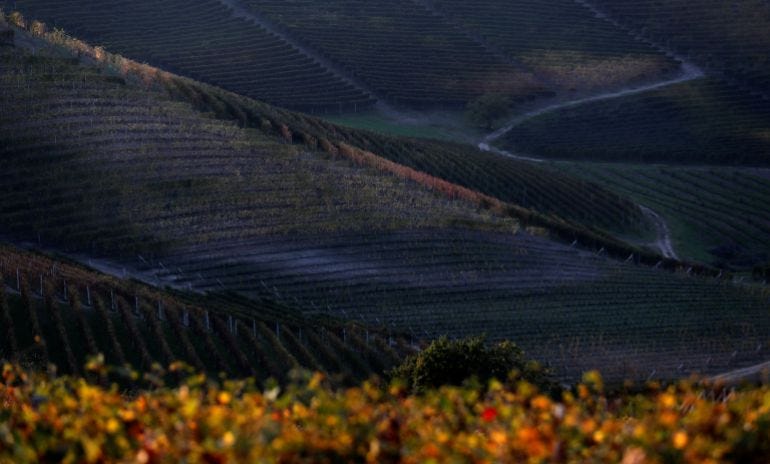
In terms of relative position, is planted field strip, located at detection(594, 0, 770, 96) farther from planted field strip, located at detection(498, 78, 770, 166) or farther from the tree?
the tree

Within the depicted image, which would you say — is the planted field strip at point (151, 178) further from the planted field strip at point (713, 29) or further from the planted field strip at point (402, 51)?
the planted field strip at point (713, 29)

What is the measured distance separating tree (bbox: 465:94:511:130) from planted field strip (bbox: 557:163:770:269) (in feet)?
23.7

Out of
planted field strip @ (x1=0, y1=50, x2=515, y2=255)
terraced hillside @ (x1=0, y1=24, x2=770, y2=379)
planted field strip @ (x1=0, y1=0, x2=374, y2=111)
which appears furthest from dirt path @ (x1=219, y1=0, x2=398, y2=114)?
planted field strip @ (x1=0, y1=50, x2=515, y2=255)

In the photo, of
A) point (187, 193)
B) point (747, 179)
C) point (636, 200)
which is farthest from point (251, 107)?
point (747, 179)

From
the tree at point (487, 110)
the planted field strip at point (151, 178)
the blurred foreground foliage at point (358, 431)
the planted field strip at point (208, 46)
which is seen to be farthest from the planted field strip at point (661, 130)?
the blurred foreground foliage at point (358, 431)

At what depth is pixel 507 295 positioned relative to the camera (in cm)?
3095

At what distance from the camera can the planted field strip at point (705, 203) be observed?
45406 millimetres

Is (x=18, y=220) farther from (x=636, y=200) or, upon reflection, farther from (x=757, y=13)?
(x=757, y=13)

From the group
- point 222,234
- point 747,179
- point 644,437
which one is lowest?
point 747,179

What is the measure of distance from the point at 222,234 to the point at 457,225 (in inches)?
321

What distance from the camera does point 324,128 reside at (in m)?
44.2

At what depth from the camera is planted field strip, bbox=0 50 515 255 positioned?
3098 cm

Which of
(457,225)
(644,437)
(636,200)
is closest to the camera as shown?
(644,437)

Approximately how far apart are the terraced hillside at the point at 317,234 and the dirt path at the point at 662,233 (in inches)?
165
